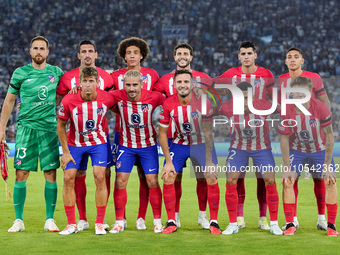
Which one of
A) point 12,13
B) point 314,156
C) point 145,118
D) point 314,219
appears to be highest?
point 12,13

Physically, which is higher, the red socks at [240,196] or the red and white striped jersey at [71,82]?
the red and white striped jersey at [71,82]

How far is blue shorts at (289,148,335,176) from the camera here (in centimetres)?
651

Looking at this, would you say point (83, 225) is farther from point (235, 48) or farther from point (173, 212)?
point (235, 48)

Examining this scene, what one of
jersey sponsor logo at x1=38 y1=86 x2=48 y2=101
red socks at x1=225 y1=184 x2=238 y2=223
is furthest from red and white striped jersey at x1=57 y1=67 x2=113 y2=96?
red socks at x1=225 y1=184 x2=238 y2=223

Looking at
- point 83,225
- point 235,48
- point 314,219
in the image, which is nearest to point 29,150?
point 83,225

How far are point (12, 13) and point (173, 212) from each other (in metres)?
21.5

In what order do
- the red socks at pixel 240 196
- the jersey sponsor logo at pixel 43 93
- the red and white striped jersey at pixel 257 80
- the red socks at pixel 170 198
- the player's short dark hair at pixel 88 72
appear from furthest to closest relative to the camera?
1. the red socks at pixel 240 196
2. the red and white striped jersey at pixel 257 80
3. the jersey sponsor logo at pixel 43 93
4. the red socks at pixel 170 198
5. the player's short dark hair at pixel 88 72

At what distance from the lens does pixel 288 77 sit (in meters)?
7.16

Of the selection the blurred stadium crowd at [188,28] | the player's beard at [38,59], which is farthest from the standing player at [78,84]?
the blurred stadium crowd at [188,28]

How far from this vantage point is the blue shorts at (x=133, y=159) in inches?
253

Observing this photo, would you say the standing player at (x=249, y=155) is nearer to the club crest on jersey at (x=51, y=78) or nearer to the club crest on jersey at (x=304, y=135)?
the club crest on jersey at (x=304, y=135)

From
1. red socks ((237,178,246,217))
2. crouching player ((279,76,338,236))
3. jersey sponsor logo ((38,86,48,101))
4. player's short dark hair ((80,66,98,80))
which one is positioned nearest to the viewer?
player's short dark hair ((80,66,98,80))

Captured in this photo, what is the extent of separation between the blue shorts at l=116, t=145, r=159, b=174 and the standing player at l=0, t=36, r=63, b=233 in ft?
2.47

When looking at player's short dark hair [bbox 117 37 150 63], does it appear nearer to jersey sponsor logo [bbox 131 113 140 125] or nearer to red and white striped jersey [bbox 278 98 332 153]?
jersey sponsor logo [bbox 131 113 140 125]
